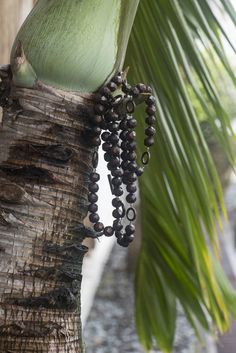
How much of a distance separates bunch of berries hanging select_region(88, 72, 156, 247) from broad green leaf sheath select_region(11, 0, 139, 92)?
0.10 ft

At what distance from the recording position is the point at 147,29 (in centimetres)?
146

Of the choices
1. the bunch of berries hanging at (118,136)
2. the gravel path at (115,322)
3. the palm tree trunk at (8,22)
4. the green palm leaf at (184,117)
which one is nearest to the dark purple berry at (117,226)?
the bunch of berries hanging at (118,136)

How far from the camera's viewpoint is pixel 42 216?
88cm

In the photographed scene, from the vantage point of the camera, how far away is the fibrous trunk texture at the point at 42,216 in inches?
33.4

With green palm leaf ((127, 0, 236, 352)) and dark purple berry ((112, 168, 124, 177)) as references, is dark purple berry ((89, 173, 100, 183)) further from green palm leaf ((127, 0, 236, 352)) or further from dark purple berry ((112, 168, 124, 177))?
green palm leaf ((127, 0, 236, 352))

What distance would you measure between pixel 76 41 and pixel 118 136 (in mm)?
160

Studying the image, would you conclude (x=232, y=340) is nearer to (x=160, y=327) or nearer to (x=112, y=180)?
(x=160, y=327)

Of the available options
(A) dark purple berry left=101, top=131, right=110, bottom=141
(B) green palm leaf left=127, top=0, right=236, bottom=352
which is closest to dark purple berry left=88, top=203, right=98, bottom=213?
(A) dark purple berry left=101, top=131, right=110, bottom=141

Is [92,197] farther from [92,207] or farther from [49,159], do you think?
[49,159]

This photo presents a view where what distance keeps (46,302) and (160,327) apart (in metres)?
1.32

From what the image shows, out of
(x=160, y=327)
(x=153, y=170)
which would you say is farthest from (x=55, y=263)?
(x=160, y=327)

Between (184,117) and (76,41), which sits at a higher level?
(184,117)

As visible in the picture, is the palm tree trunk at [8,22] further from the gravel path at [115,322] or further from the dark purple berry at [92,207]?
the gravel path at [115,322]

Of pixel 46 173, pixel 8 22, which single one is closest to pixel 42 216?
pixel 46 173
